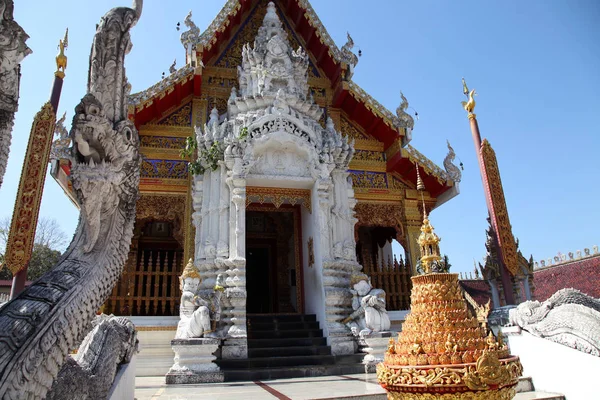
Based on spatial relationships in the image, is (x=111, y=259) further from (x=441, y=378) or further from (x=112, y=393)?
(x=441, y=378)

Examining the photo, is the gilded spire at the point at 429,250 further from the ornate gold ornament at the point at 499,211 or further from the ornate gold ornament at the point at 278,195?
the ornate gold ornament at the point at 499,211

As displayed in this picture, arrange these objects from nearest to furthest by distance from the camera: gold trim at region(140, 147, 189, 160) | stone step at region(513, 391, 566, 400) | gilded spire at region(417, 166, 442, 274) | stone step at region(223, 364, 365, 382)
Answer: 1. gilded spire at region(417, 166, 442, 274)
2. stone step at region(513, 391, 566, 400)
3. stone step at region(223, 364, 365, 382)
4. gold trim at region(140, 147, 189, 160)

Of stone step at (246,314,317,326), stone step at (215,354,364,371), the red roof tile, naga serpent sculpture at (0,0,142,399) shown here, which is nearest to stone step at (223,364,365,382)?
stone step at (215,354,364,371)

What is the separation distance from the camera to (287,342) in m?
5.49

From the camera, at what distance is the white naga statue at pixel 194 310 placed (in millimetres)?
4621

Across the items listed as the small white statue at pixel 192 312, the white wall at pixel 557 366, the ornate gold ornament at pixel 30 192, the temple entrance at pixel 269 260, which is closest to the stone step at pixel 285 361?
the small white statue at pixel 192 312

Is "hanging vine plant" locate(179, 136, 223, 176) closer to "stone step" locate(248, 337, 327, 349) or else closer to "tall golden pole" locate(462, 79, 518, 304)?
"stone step" locate(248, 337, 327, 349)

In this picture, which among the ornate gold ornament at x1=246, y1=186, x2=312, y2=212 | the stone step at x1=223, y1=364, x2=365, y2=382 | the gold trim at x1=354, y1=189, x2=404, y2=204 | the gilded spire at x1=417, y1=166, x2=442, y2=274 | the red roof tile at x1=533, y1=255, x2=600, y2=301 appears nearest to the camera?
the gilded spire at x1=417, y1=166, x2=442, y2=274

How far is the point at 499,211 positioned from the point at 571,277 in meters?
11.2

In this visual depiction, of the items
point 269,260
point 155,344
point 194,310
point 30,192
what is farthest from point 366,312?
point 30,192

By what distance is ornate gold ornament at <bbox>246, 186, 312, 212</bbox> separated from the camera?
647cm

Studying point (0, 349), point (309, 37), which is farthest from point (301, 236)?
point (0, 349)

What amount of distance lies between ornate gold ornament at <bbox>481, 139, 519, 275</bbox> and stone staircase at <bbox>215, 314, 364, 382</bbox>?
275 cm

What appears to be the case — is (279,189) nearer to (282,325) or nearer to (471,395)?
(282,325)
